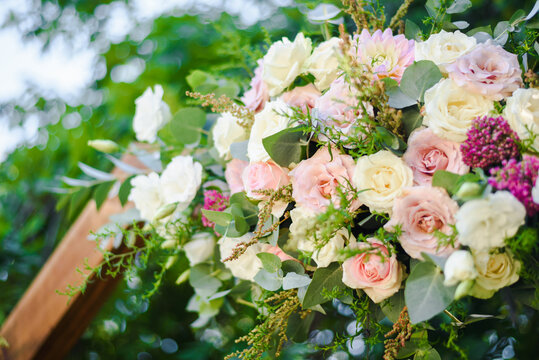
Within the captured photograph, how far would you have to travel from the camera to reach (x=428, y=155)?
0.51m

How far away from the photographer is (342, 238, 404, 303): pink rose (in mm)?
510

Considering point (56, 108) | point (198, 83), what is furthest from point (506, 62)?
point (56, 108)

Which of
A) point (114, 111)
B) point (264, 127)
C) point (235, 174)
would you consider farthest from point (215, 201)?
point (114, 111)

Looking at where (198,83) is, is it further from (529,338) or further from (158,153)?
(529,338)

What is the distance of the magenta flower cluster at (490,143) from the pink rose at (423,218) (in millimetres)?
49

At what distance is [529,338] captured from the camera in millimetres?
811

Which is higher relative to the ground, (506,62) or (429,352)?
(506,62)

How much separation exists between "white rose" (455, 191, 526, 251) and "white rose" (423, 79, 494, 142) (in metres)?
0.11

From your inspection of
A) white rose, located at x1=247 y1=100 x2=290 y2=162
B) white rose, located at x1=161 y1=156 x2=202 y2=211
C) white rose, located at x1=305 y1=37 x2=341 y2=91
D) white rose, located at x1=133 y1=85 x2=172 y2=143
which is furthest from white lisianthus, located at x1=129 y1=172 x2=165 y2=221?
white rose, located at x1=305 y1=37 x2=341 y2=91

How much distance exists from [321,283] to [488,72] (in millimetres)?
322

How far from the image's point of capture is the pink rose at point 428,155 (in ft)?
1.61

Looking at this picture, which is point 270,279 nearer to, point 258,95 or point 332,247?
point 332,247

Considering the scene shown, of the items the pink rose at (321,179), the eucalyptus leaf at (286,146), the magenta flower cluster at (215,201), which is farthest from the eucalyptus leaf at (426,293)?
the magenta flower cluster at (215,201)

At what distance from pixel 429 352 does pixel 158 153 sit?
61cm
